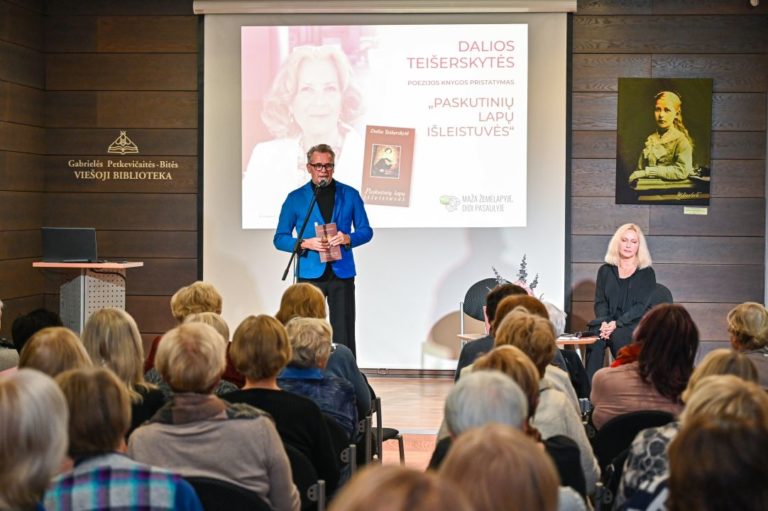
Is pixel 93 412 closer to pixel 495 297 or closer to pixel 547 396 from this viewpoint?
pixel 547 396

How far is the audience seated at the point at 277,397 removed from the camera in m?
3.18

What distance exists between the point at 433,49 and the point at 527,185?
4.25 ft

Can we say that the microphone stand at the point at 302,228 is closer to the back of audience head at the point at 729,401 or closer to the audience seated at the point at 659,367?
the audience seated at the point at 659,367

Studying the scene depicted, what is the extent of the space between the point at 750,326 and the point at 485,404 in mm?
2351

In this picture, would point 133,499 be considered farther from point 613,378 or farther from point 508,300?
point 508,300

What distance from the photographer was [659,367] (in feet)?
11.7

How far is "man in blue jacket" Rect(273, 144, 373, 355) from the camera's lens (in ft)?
20.9

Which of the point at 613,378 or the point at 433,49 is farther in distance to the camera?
the point at 433,49

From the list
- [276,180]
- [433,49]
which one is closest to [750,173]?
[433,49]

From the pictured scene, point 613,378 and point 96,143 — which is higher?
point 96,143

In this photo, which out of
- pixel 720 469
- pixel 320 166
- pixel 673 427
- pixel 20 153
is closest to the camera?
pixel 720 469

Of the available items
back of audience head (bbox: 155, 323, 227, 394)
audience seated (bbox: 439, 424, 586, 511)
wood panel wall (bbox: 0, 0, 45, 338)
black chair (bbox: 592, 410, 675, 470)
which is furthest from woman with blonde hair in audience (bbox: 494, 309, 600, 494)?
wood panel wall (bbox: 0, 0, 45, 338)

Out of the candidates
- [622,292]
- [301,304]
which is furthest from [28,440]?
[622,292]

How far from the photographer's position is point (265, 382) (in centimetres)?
327
